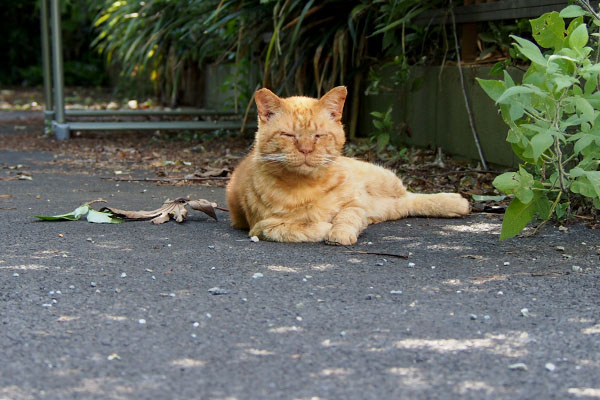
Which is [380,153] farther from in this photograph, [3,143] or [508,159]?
[3,143]

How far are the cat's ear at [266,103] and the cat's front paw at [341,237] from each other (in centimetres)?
64

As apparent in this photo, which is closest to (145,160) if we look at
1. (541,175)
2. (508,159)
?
(508,159)

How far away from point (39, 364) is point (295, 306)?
86 centimetres

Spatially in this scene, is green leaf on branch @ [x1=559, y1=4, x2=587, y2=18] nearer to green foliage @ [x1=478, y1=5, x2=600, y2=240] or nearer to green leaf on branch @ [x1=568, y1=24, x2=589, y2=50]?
green foliage @ [x1=478, y1=5, x2=600, y2=240]

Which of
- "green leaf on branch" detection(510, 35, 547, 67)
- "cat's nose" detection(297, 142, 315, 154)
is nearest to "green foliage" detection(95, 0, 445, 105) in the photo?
"cat's nose" detection(297, 142, 315, 154)

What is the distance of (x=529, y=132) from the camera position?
3.02 m

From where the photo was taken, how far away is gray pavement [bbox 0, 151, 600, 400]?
75.9 inches

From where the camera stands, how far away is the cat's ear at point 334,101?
3.54 meters

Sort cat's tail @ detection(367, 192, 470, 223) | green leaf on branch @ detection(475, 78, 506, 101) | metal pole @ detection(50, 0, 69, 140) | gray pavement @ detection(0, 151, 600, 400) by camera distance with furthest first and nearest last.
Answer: metal pole @ detection(50, 0, 69, 140), cat's tail @ detection(367, 192, 470, 223), green leaf on branch @ detection(475, 78, 506, 101), gray pavement @ detection(0, 151, 600, 400)

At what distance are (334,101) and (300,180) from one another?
1.37ft

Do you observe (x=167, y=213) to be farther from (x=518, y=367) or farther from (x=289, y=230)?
(x=518, y=367)

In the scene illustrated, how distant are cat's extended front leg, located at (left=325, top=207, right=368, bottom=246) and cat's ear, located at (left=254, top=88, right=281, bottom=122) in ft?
1.93

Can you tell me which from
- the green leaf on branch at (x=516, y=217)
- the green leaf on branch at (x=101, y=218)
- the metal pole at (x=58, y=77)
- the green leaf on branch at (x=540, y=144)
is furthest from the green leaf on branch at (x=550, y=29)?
the metal pole at (x=58, y=77)

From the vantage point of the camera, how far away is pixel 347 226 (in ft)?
11.4
